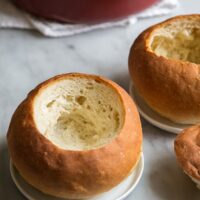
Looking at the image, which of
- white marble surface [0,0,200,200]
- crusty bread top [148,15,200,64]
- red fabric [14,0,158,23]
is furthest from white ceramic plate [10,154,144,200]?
red fabric [14,0,158,23]

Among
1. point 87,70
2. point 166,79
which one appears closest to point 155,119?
point 166,79

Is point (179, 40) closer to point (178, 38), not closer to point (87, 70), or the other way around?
point (178, 38)

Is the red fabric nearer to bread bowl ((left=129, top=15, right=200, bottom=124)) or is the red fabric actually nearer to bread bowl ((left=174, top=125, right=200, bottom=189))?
bread bowl ((left=129, top=15, right=200, bottom=124))

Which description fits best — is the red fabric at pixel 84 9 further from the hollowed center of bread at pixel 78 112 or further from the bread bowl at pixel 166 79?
the hollowed center of bread at pixel 78 112

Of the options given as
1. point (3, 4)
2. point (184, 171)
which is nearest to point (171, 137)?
point (184, 171)

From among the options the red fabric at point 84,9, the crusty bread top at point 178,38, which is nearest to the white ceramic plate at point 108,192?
the crusty bread top at point 178,38

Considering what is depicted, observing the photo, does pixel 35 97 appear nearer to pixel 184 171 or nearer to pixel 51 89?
pixel 51 89
